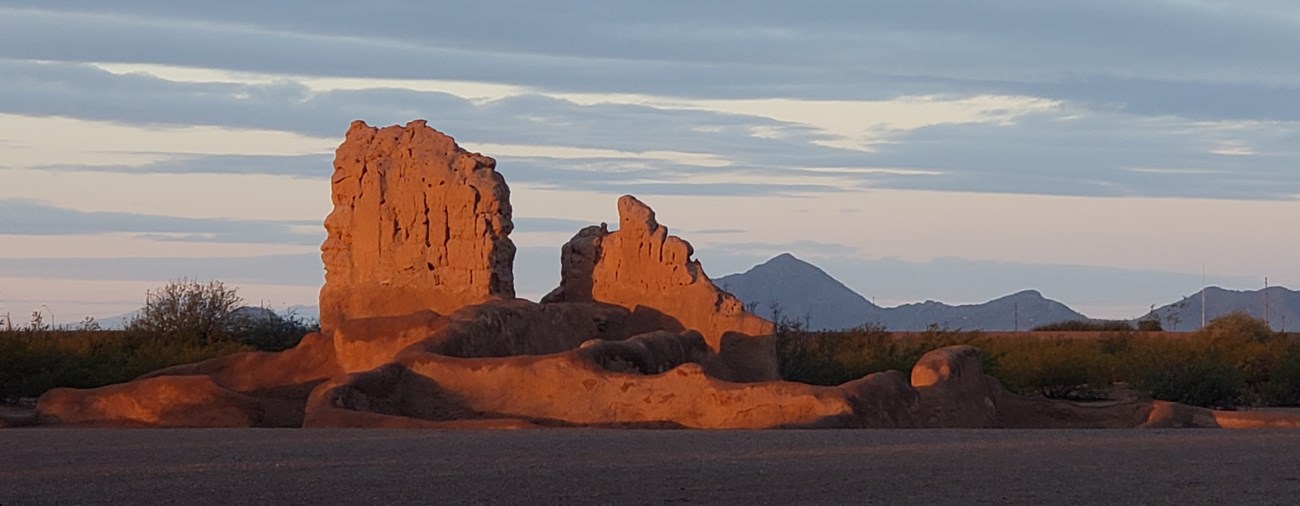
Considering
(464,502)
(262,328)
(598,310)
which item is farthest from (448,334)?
(262,328)

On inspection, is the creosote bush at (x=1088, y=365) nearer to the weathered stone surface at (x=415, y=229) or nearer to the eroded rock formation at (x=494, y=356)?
the eroded rock formation at (x=494, y=356)

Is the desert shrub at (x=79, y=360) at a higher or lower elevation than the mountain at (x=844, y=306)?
lower

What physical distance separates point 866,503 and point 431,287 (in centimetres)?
1504

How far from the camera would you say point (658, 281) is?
87.1ft

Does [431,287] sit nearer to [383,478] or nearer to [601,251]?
[601,251]

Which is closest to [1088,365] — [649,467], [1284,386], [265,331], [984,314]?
[1284,386]

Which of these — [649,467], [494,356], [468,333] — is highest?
[468,333]

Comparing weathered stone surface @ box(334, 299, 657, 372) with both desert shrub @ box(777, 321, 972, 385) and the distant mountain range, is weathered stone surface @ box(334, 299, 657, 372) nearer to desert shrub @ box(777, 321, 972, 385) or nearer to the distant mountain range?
desert shrub @ box(777, 321, 972, 385)

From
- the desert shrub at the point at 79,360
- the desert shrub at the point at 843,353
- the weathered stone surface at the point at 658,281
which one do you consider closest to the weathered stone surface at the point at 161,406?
the weathered stone surface at the point at 658,281

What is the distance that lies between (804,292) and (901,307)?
1252 cm

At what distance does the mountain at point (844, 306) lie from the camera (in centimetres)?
16550

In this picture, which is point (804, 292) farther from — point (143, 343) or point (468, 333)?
point (468, 333)

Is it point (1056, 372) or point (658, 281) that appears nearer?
point (658, 281)

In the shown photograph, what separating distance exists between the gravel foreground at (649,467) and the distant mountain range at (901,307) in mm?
138505
